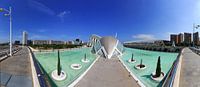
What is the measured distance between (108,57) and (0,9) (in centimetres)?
1867

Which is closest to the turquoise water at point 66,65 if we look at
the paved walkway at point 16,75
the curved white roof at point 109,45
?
the paved walkway at point 16,75

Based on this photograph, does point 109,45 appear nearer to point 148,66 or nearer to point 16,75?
point 148,66

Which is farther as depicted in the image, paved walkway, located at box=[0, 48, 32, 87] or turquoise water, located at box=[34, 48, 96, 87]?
turquoise water, located at box=[34, 48, 96, 87]

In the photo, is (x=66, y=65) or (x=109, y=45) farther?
(x=109, y=45)

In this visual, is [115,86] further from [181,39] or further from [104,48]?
[181,39]

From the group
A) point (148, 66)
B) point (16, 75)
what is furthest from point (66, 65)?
point (16, 75)

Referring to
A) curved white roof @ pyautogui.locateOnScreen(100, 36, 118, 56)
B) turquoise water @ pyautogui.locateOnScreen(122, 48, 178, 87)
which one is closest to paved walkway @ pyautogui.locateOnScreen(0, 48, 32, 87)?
turquoise water @ pyautogui.locateOnScreen(122, 48, 178, 87)

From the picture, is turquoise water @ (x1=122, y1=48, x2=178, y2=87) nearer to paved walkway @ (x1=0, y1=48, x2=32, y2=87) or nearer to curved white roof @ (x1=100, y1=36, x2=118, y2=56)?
curved white roof @ (x1=100, y1=36, x2=118, y2=56)

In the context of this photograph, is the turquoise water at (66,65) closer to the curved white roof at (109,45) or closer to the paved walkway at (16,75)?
the paved walkway at (16,75)

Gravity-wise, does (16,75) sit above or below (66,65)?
above

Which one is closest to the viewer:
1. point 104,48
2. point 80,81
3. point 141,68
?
point 80,81

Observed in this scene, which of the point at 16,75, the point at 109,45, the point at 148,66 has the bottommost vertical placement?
the point at 148,66

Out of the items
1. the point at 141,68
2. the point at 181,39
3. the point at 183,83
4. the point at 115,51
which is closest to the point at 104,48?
the point at 115,51

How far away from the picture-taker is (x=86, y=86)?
12.8 meters
